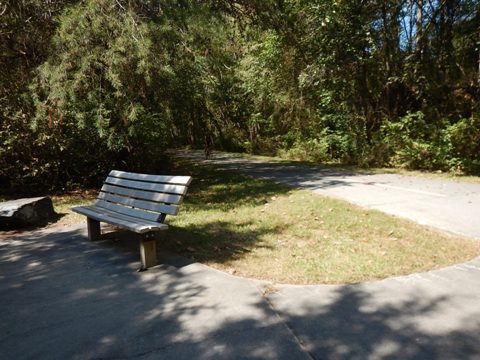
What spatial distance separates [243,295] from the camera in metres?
3.66

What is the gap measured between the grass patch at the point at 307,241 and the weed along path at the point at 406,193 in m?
0.47

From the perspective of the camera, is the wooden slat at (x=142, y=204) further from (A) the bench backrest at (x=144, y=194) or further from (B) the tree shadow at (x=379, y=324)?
(B) the tree shadow at (x=379, y=324)

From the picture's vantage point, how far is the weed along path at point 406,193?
234 inches

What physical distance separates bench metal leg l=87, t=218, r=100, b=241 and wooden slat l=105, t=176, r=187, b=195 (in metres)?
0.68

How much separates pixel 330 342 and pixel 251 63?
1619cm

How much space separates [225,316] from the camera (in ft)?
10.7

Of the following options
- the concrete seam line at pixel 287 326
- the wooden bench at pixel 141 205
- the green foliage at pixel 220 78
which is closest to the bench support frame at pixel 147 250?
the wooden bench at pixel 141 205

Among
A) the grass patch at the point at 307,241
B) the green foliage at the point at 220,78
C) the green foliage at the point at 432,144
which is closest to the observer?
the grass patch at the point at 307,241

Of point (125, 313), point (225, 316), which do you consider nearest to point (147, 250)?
point (125, 313)

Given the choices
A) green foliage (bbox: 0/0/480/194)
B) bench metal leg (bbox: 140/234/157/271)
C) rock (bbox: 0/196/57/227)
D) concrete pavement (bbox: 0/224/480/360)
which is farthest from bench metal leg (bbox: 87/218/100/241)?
green foliage (bbox: 0/0/480/194)

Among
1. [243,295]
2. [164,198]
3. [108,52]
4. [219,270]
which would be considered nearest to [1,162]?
[108,52]

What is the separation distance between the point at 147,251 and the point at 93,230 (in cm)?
173

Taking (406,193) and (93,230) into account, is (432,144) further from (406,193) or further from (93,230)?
(93,230)

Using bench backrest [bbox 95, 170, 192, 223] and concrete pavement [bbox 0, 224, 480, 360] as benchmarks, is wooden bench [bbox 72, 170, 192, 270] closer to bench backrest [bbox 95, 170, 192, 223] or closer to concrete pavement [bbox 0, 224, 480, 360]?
bench backrest [bbox 95, 170, 192, 223]
